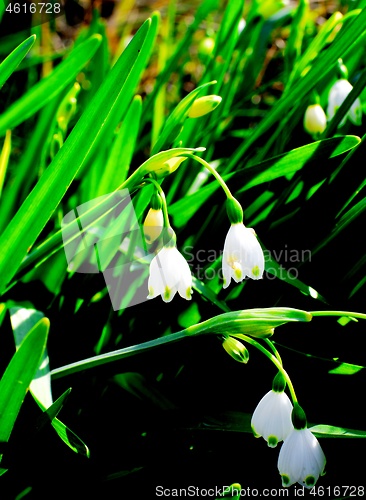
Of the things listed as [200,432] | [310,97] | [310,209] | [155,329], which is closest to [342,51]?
[310,97]

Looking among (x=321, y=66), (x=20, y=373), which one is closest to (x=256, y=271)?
(x=20, y=373)

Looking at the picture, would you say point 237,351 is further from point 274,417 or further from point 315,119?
point 315,119

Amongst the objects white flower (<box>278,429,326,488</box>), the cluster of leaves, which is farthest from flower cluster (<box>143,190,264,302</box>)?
white flower (<box>278,429,326,488</box>)

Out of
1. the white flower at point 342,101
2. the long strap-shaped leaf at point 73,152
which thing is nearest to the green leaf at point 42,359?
the long strap-shaped leaf at point 73,152

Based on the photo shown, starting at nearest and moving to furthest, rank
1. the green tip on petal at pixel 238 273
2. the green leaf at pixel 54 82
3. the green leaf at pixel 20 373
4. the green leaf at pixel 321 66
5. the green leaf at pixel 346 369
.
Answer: the green leaf at pixel 20 373 → the green tip on petal at pixel 238 273 → the green leaf at pixel 346 369 → the green leaf at pixel 321 66 → the green leaf at pixel 54 82

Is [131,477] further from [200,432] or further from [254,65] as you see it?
[254,65]

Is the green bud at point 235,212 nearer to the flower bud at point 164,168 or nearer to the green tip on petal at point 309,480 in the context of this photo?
the flower bud at point 164,168
